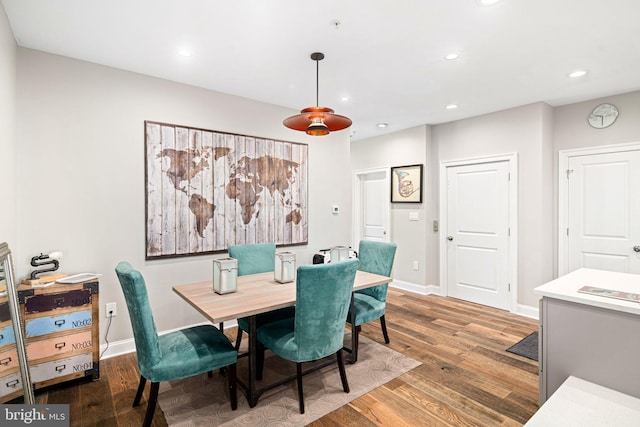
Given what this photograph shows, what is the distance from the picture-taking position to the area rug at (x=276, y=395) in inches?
79.7

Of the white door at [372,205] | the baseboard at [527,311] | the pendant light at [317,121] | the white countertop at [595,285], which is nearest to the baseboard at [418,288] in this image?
the white door at [372,205]

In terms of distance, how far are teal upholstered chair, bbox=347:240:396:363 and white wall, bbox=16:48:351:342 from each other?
162 cm

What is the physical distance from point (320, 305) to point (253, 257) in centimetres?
134

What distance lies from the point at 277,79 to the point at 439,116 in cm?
241

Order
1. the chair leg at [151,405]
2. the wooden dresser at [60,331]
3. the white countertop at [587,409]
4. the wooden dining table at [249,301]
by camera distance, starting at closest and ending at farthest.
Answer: the white countertop at [587,409] → the chair leg at [151,405] → the wooden dining table at [249,301] → the wooden dresser at [60,331]

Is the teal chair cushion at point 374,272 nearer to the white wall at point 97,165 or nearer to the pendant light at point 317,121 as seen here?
the pendant light at point 317,121

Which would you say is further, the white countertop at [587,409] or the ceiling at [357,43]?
the ceiling at [357,43]

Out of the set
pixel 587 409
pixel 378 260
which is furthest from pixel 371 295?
pixel 587 409

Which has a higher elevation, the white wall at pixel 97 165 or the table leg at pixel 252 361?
the white wall at pixel 97 165

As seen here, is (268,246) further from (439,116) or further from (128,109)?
(439,116)

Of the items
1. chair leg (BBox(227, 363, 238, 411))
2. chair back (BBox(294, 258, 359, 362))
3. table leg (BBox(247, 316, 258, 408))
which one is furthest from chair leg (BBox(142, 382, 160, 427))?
chair back (BBox(294, 258, 359, 362))

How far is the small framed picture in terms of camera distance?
16.2ft

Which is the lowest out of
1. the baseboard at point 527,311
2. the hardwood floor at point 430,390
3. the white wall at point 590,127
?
the hardwood floor at point 430,390

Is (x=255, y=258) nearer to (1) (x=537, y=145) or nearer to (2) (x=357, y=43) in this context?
(2) (x=357, y=43)
